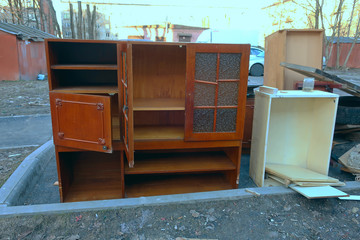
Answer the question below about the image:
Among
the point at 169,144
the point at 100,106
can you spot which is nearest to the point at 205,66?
the point at 169,144

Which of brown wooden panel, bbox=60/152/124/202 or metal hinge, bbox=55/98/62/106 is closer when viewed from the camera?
metal hinge, bbox=55/98/62/106

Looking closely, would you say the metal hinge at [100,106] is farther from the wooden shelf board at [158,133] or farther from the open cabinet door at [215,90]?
the open cabinet door at [215,90]

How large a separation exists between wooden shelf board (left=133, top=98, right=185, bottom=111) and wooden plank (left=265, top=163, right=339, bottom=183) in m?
1.33

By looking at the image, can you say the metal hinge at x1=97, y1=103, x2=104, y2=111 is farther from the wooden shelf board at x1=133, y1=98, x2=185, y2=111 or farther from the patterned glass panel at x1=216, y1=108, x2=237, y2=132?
the patterned glass panel at x1=216, y1=108, x2=237, y2=132

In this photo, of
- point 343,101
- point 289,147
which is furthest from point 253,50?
point 289,147

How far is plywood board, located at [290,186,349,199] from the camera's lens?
2.53m

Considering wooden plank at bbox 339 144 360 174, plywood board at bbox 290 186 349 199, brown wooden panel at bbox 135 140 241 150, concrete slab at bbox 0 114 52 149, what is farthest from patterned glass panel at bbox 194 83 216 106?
concrete slab at bbox 0 114 52 149

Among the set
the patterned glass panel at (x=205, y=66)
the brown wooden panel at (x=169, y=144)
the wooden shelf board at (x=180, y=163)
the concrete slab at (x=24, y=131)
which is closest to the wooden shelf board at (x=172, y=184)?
the wooden shelf board at (x=180, y=163)

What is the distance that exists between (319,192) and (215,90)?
1463 millimetres

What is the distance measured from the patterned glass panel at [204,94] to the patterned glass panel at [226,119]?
5.7 inches

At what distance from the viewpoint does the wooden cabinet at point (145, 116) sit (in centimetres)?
257

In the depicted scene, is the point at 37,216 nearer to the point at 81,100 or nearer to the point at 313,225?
the point at 81,100

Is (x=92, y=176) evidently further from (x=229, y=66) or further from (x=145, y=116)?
(x=229, y=66)

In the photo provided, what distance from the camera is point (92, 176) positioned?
3.63 meters
